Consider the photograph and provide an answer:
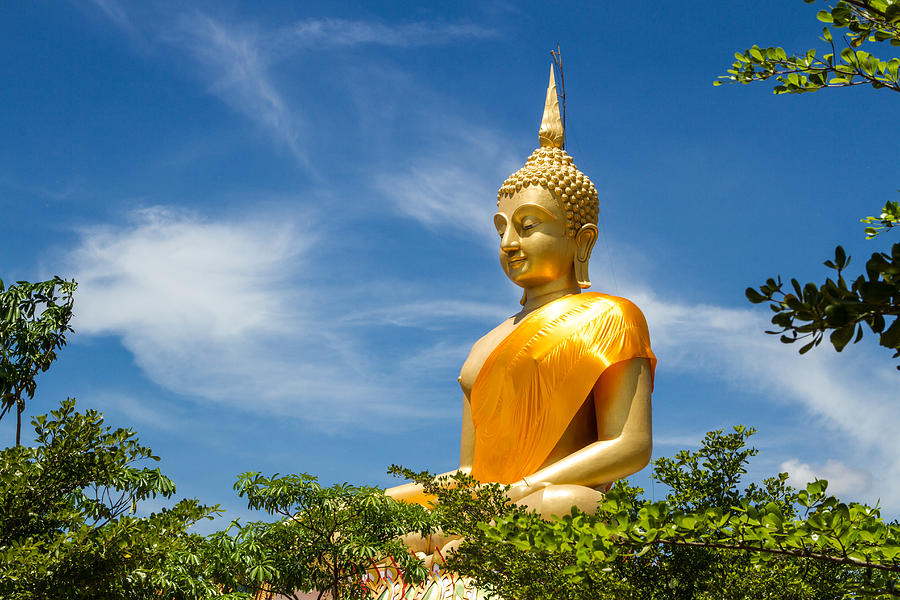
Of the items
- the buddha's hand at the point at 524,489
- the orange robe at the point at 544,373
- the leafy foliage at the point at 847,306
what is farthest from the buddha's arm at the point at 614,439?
the leafy foliage at the point at 847,306

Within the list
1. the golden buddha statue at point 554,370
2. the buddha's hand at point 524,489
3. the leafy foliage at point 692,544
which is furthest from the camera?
the golden buddha statue at point 554,370

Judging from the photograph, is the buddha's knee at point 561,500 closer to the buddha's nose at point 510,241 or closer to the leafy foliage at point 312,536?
the leafy foliage at point 312,536

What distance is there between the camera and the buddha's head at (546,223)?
10.0 metres

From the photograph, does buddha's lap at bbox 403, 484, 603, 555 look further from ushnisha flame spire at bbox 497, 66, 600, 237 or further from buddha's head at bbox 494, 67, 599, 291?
ushnisha flame spire at bbox 497, 66, 600, 237

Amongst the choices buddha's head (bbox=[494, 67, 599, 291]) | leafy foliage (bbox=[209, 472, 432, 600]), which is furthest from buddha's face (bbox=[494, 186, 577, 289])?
leafy foliage (bbox=[209, 472, 432, 600])

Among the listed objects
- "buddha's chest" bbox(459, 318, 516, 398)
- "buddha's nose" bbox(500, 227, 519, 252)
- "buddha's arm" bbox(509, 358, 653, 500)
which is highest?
"buddha's nose" bbox(500, 227, 519, 252)

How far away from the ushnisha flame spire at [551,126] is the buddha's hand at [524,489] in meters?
4.26

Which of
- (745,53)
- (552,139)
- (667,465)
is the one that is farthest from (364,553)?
(552,139)

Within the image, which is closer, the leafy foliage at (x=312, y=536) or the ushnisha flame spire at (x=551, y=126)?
the leafy foliage at (x=312, y=536)

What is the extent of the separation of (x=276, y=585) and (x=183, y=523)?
104 centimetres

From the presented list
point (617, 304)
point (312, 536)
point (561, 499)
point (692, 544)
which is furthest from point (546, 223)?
point (692, 544)

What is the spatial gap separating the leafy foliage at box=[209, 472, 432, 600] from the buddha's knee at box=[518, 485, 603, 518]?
1.23 m

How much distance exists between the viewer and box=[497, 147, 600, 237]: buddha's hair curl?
10078 millimetres

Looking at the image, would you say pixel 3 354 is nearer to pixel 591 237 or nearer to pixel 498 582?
pixel 591 237
